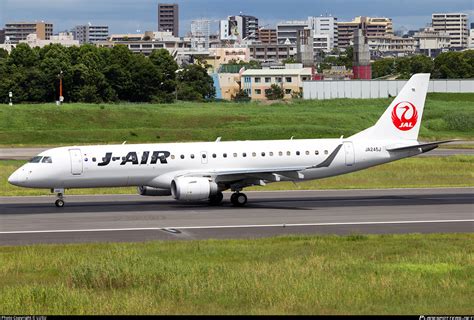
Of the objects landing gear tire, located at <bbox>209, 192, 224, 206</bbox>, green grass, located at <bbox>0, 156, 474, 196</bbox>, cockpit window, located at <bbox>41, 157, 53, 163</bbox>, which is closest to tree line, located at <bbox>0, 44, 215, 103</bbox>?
green grass, located at <bbox>0, 156, 474, 196</bbox>

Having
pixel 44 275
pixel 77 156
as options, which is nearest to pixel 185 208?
pixel 77 156

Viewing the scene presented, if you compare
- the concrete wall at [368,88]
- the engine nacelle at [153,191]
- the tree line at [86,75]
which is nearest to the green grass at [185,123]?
the concrete wall at [368,88]

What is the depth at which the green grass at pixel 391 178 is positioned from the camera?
53.7 metres

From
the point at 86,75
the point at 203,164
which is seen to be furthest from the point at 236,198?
the point at 86,75

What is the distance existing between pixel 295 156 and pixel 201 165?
447cm

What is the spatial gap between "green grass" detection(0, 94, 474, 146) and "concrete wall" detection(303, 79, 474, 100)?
17.9 metres

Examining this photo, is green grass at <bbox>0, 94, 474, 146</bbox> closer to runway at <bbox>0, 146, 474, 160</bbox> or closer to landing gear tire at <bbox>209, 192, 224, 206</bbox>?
runway at <bbox>0, 146, 474, 160</bbox>

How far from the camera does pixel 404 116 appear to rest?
48750mm

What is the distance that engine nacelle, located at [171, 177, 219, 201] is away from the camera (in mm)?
42594

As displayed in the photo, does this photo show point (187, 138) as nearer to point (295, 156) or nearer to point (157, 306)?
point (295, 156)

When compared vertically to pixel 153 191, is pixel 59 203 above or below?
below

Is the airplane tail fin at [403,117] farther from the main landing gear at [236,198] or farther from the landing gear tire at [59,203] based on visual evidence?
the landing gear tire at [59,203]

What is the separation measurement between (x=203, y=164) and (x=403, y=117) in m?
10.5

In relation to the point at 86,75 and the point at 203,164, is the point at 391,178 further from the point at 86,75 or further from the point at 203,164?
the point at 86,75
